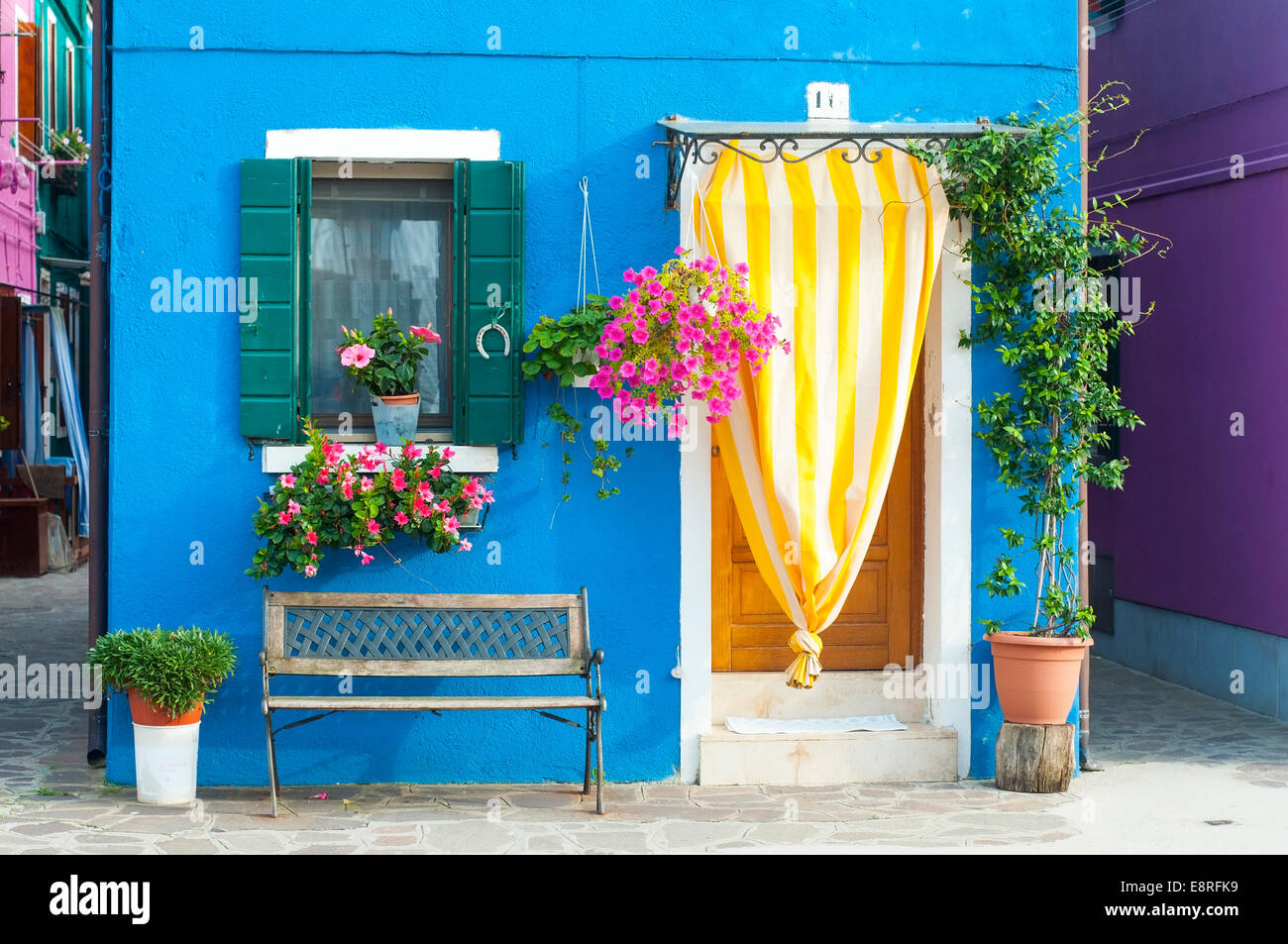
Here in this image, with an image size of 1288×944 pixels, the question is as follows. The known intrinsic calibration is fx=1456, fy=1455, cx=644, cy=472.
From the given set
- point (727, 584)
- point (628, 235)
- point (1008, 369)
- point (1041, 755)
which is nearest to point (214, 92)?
point (628, 235)

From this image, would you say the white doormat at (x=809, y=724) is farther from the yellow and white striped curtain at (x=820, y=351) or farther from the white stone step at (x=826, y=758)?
the yellow and white striped curtain at (x=820, y=351)

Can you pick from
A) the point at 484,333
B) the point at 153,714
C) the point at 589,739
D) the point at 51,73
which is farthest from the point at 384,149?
the point at 51,73

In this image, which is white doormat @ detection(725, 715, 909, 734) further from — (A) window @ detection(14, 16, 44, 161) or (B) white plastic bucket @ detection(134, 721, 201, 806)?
(A) window @ detection(14, 16, 44, 161)

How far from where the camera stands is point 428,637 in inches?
251

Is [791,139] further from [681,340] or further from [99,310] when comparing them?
[99,310]

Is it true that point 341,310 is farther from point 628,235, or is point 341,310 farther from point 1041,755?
point 1041,755

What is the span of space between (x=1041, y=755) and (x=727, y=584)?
1.71 metres

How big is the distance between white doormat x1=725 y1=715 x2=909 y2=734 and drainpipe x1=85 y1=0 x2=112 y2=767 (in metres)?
2.98

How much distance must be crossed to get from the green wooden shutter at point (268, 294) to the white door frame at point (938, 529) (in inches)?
Answer: 69.1

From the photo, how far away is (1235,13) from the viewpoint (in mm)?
8836


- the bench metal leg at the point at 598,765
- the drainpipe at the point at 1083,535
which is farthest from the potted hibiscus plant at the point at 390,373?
the drainpipe at the point at 1083,535

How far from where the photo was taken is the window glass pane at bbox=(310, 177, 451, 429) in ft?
21.7

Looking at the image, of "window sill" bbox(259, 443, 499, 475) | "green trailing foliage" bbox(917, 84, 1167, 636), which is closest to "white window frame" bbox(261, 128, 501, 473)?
"window sill" bbox(259, 443, 499, 475)

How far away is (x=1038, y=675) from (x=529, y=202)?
3080 mm
